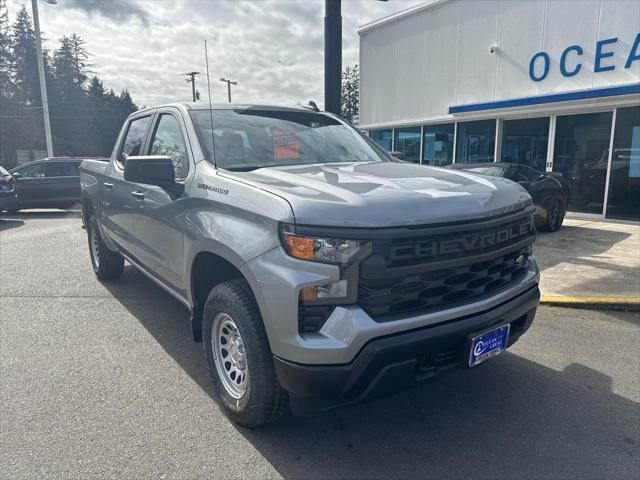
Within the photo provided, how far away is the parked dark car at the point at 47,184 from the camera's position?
1342cm

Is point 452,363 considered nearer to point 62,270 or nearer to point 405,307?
point 405,307

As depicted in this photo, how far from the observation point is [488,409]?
9.72ft

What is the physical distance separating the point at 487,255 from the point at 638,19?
1063 centimetres

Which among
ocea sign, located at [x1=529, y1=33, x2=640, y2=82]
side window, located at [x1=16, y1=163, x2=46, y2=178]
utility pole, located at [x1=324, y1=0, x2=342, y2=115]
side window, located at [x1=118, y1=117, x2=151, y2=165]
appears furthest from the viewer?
side window, located at [x1=16, y1=163, x2=46, y2=178]

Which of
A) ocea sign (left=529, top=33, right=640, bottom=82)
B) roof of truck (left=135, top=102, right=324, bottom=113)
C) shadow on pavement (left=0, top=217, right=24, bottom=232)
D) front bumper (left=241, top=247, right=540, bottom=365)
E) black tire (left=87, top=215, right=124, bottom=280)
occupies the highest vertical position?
ocea sign (left=529, top=33, right=640, bottom=82)

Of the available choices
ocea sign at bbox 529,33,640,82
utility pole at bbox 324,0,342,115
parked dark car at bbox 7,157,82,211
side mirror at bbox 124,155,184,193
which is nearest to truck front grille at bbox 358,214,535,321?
side mirror at bbox 124,155,184,193

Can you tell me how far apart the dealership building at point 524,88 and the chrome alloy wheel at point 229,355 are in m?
10.7

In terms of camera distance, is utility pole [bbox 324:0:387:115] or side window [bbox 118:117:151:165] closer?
side window [bbox 118:117:151:165]

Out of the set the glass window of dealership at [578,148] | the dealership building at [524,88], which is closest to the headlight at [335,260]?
the dealership building at [524,88]

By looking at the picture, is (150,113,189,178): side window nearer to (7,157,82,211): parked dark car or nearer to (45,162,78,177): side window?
(7,157,82,211): parked dark car

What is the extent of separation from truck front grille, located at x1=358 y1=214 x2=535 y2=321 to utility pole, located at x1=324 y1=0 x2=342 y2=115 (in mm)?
4730

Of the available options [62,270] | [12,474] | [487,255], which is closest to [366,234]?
[487,255]

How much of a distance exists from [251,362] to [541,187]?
8166 mm

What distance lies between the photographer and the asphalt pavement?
2.44 m
